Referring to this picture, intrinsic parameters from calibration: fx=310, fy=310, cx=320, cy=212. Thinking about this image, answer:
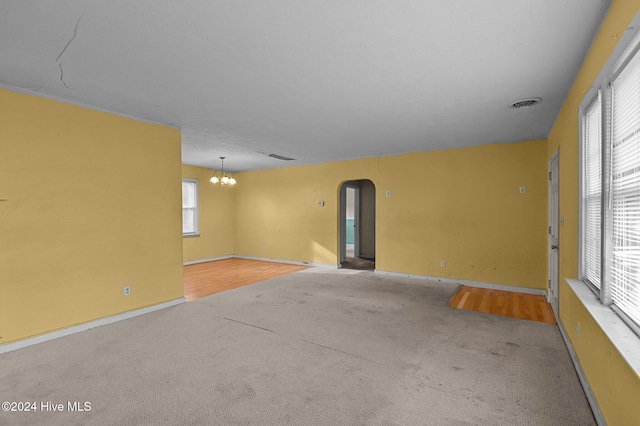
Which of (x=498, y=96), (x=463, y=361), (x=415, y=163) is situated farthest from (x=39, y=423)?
(x=415, y=163)

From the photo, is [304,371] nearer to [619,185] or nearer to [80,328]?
[619,185]

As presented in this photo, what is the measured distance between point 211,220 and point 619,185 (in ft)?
25.9

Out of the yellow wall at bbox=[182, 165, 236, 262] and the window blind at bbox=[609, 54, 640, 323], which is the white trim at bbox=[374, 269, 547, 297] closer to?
the window blind at bbox=[609, 54, 640, 323]

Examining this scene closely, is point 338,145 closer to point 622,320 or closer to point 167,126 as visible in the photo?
point 167,126

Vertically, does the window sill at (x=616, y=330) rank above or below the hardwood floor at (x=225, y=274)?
above

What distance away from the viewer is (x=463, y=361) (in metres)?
2.68

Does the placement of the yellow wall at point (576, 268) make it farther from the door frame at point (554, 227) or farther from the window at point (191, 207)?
the window at point (191, 207)

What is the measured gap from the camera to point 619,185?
5.78ft

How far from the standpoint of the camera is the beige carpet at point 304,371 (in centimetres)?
198

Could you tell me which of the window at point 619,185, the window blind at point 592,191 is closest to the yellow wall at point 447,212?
the window blind at point 592,191

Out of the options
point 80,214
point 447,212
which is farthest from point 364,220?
point 80,214

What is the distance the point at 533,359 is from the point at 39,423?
3672 mm

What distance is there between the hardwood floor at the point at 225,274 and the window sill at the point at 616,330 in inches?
179

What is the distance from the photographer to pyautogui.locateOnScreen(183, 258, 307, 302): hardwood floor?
5.29m
